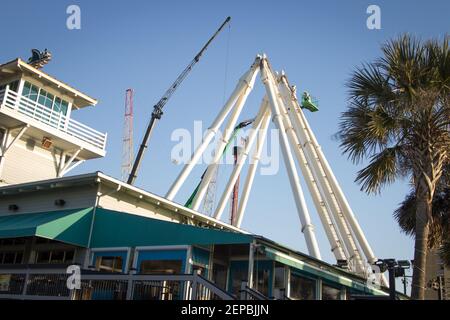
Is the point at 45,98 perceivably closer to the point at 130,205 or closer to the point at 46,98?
the point at 46,98

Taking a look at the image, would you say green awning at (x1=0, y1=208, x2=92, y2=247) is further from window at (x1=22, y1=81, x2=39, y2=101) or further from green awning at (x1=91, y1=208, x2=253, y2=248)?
window at (x1=22, y1=81, x2=39, y2=101)

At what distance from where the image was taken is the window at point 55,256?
19250 mm

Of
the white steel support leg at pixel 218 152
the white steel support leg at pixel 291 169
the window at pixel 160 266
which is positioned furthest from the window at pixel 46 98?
the window at pixel 160 266

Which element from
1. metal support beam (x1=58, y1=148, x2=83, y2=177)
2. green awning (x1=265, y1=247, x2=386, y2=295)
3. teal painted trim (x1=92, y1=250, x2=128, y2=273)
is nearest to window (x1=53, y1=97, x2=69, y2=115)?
metal support beam (x1=58, y1=148, x2=83, y2=177)

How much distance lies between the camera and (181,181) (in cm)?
2827

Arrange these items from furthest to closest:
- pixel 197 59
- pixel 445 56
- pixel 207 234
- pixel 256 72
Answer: pixel 197 59, pixel 256 72, pixel 207 234, pixel 445 56

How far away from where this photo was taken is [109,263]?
18.1m

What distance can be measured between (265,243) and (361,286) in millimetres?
7361

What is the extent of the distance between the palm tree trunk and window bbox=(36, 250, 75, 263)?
41.9 feet

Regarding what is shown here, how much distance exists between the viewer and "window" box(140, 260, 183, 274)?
55.8 feet

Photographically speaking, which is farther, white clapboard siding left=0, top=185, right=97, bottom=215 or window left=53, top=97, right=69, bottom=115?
window left=53, top=97, right=69, bottom=115

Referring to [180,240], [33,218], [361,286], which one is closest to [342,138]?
[180,240]

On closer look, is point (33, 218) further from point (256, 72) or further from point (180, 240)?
point (256, 72)

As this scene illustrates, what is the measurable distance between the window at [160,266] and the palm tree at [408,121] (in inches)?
279
